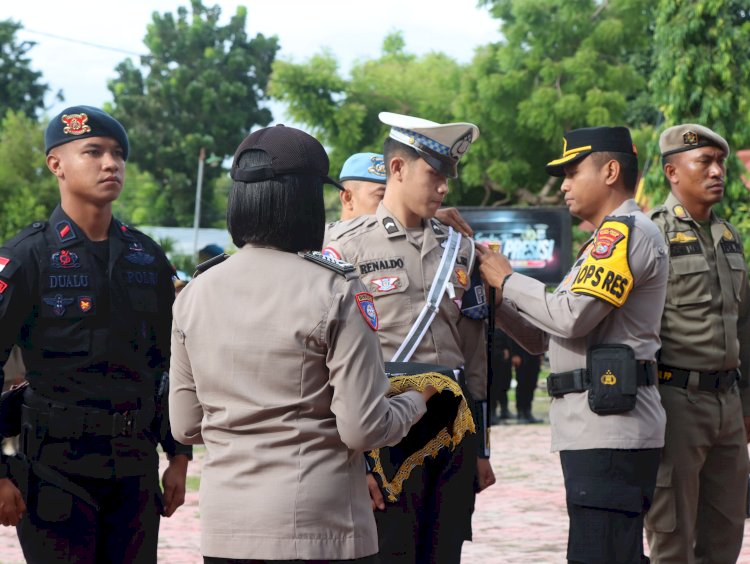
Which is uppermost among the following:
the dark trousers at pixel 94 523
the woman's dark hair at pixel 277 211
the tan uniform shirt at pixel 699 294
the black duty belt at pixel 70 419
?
the woman's dark hair at pixel 277 211

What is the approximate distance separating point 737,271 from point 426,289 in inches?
75.8

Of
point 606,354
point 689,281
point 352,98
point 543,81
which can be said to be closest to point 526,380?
point 689,281

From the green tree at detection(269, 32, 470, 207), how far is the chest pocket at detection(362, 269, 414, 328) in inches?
1297

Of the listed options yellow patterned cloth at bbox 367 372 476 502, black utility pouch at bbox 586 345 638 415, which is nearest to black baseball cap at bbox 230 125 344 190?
yellow patterned cloth at bbox 367 372 476 502

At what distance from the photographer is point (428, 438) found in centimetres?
395

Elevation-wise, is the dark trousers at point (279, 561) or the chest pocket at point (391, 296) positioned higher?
the chest pocket at point (391, 296)

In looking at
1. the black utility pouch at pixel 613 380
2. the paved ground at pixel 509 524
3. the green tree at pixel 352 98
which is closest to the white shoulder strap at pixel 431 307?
the black utility pouch at pixel 613 380

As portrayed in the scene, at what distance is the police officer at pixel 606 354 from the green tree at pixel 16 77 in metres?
62.7

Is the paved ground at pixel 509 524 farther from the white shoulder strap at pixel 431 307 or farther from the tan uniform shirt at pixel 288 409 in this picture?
the tan uniform shirt at pixel 288 409

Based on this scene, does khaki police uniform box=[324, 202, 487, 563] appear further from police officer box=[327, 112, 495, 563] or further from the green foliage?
the green foliage

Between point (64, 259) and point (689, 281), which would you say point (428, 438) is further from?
point (689, 281)

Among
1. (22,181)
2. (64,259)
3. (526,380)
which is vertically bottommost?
(526,380)

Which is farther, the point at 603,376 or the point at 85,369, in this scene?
the point at 603,376

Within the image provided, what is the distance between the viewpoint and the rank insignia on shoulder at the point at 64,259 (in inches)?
177
